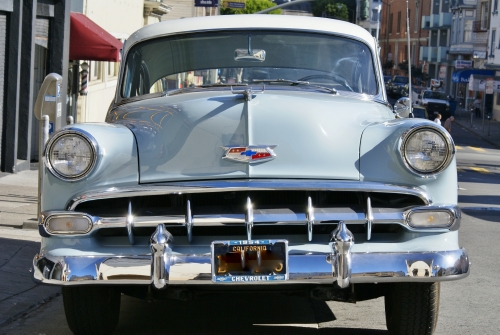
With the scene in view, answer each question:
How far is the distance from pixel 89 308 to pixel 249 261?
1146 millimetres

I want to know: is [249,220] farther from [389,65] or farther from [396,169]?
[389,65]

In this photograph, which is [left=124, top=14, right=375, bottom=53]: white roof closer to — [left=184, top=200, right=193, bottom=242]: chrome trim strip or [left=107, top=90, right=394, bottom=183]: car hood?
[left=107, top=90, right=394, bottom=183]: car hood

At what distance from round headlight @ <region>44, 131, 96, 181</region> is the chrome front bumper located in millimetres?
466

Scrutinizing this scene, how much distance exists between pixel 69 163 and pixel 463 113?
54434 millimetres

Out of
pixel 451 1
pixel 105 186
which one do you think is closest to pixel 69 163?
pixel 105 186

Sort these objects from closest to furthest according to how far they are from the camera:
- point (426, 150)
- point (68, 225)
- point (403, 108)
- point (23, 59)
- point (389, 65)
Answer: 1. point (68, 225)
2. point (426, 150)
3. point (403, 108)
4. point (23, 59)
5. point (389, 65)

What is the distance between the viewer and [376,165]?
184 inches

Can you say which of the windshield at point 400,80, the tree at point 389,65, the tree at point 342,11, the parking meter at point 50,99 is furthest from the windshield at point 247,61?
the tree at point 342,11

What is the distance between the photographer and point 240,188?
14.7 ft

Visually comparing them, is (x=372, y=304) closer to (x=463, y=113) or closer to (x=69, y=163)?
(x=69, y=163)

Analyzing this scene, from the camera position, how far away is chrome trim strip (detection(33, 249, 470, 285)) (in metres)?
4.32

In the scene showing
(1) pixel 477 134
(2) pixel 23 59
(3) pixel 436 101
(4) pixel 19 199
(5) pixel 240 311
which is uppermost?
(2) pixel 23 59

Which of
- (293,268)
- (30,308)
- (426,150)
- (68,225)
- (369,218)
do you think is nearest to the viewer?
(293,268)

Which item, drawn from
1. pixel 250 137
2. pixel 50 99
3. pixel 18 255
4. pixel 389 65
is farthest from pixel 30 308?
pixel 389 65
